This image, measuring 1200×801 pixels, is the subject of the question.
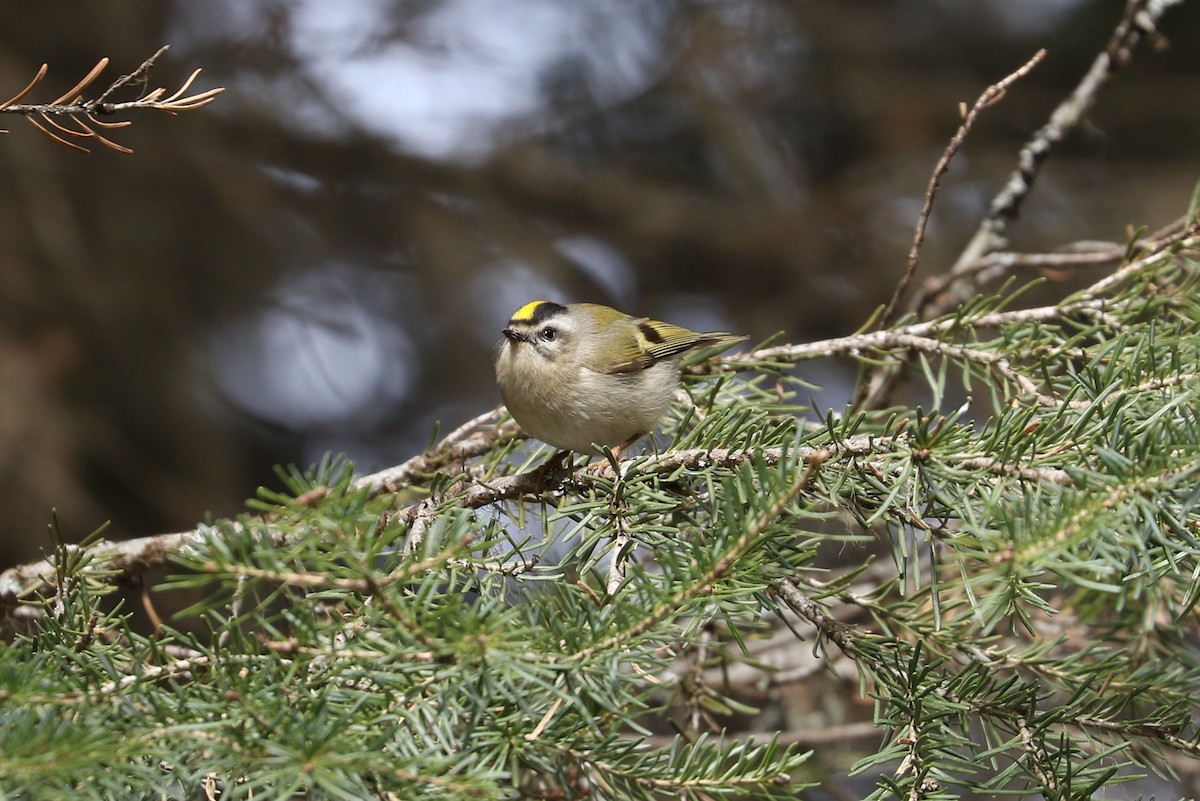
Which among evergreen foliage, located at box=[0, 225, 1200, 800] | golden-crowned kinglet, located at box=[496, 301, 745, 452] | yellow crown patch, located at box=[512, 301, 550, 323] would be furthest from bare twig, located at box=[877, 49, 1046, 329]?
yellow crown patch, located at box=[512, 301, 550, 323]

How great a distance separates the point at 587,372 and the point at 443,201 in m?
1.76

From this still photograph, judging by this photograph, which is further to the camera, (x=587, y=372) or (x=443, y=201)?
(x=443, y=201)

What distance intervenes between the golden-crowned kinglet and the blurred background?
0.92 metres

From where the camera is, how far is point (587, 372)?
7.20 feet

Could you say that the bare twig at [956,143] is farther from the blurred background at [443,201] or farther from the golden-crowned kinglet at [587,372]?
the blurred background at [443,201]

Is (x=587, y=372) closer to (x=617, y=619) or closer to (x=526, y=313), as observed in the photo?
(x=526, y=313)

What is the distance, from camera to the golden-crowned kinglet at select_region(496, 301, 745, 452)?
196cm

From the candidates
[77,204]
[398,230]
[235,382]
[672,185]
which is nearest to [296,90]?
[398,230]

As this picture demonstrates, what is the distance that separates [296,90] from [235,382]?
3.62 ft

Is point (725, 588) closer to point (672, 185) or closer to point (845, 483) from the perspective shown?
point (845, 483)

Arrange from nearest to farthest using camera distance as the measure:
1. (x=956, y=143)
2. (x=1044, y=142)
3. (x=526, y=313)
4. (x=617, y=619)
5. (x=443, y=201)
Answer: (x=617, y=619), (x=956, y=143), (x=1044, y=142), (x=526, y=313), (x=443, y=201)

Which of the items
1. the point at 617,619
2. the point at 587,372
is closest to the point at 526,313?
the point at 587,372

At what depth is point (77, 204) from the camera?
10.9 feet

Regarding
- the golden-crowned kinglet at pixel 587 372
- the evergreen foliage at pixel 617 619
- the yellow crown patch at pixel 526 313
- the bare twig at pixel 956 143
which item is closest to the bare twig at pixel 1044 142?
the bare twig at pixel 956 143
